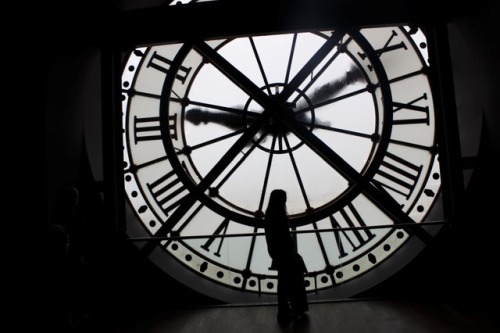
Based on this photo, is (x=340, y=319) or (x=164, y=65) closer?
(x=340, y=319)

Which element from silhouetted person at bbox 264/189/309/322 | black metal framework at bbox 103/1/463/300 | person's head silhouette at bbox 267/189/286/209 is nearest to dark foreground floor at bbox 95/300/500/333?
silhouetted person at bbox 264/189/309/322

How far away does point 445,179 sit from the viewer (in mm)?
2926

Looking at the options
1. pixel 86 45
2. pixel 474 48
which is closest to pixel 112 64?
pixel 86 45

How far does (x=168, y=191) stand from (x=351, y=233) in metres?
1.50

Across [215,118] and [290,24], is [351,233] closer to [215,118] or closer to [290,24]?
[215,118]

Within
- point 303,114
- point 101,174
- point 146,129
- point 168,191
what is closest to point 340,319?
point 303,114

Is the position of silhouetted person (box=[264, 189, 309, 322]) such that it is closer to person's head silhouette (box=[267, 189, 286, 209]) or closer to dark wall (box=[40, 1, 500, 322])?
person's head silhouette (box=[267, 189, 286, 209])

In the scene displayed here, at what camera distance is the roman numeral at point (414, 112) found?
3203 mm

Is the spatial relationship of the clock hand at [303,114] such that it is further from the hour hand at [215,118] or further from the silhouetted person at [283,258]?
the silhouetted person at [283,258]

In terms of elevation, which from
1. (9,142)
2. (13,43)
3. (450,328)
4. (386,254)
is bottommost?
(450,328)

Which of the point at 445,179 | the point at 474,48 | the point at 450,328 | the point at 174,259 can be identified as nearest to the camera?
the point at 450,328

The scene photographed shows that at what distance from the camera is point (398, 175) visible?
10.7ft

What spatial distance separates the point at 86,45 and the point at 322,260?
2260mm

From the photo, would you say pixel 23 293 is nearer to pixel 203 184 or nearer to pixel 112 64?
pixel 203 184
